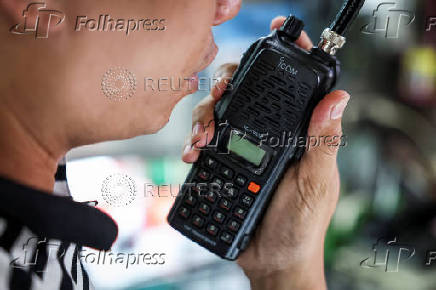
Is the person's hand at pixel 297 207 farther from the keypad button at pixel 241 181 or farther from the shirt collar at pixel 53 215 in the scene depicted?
the shirt collar at pixel 53 215

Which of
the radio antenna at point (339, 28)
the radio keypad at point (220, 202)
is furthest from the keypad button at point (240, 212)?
the radio antenna at point (339, 28)

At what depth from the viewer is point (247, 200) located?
0.58 m

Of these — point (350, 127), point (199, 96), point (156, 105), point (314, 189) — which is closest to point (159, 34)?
point (156, 105)

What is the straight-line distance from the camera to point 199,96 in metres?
0.65

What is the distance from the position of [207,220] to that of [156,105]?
6.2 inches

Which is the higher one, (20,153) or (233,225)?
(20,153)

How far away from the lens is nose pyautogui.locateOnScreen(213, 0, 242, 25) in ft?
1.75

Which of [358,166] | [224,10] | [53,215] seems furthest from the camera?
[358,166]

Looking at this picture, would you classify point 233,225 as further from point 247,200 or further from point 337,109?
point 337,109

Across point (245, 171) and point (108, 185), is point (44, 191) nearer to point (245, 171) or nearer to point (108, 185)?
point (108, 185)

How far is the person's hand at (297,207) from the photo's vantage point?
0.59 meters

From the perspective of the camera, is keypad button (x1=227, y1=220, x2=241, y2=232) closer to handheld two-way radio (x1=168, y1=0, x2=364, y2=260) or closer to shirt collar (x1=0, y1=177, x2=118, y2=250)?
handheld two-way radio (x1=168, y1=0, x2=364, y2=260)

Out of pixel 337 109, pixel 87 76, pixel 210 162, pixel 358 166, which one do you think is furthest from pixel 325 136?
pixel 358 166

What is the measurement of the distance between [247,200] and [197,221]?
2.6 inches
